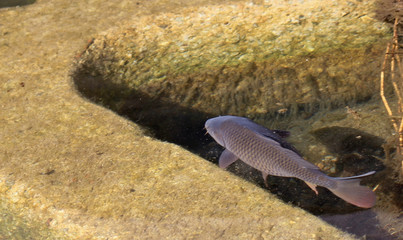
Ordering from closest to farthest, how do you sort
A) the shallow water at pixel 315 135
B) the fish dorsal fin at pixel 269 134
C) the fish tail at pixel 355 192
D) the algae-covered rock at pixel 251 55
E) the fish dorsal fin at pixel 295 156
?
1. the fish tail at pixel 355 192
2. the fish dorsal fin at pixel 295 156
3. the fish dorsal fin at pixel 269 134
4. the shallow water at pixel 315 135
5. the algae-covered rock at pixel 251 55

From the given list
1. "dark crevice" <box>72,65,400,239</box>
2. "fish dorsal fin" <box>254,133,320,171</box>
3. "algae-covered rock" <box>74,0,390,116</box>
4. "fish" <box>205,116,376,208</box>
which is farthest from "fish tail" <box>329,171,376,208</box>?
"algae-covered rock" <box>74,0,390,116</box>

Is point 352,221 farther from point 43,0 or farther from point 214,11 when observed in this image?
point 43,0

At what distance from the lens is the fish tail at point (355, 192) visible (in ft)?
7.79

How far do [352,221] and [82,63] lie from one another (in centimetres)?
280

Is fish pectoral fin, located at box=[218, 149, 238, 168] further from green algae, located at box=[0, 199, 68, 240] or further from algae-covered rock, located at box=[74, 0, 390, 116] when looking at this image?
algae-covered rock, located at box=[74, 0, 390, 116]

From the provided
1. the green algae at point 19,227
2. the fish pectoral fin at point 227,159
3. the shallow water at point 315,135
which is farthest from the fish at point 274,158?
the green algae at point 19,227

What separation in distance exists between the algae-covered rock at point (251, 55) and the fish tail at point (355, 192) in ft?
A: 6.07

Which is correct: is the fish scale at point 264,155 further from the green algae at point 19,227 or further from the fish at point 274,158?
the green algae at point 19,227

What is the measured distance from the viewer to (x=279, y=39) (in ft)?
15.2

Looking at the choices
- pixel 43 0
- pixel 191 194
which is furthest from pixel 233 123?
pixel 43 0

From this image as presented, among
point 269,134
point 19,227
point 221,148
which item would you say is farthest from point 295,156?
point 19,227

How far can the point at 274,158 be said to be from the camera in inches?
103

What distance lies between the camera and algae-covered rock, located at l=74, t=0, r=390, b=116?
429cm

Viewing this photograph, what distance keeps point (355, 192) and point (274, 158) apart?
0.50m
